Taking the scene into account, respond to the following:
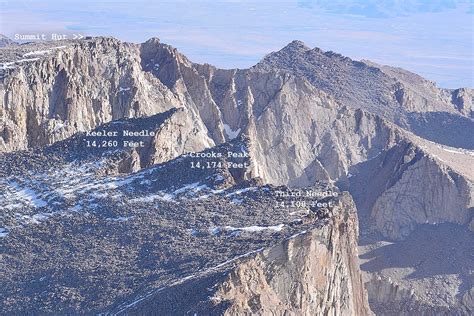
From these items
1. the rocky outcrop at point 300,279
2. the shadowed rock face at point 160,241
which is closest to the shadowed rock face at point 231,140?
the rocky outcrop at point 300,279

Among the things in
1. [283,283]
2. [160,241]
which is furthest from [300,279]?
[160,241]

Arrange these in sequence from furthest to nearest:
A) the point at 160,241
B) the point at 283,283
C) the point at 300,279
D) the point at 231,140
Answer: the point at 231,140 → the point at 160,241 → the point at 300,279 → the point at 283,283

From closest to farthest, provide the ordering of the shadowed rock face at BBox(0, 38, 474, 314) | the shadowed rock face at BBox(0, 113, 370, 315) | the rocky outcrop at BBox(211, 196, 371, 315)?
the rocky outcrop at BBox(211, 196, 371, 315) < the shadowed rock face at BBox(0, 113, 370, 315) < the shadowed rock face at BBox(0, 38, 474, 314)

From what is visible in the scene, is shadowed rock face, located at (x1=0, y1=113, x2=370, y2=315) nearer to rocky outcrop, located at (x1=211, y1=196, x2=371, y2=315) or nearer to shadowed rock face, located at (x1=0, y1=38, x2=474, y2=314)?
rocky outcrop, located at (x1=211, y1=196, x2=371, y2=315)

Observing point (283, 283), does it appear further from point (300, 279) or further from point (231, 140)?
point (231, 140)

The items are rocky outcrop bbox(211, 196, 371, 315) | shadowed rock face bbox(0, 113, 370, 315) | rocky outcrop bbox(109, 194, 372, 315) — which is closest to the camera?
rocky outcrop bbox(109, 194, 372, 315)

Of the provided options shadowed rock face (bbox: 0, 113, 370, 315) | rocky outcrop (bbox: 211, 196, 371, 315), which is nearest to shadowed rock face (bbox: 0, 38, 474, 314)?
rocky outcrop (bbox: 211, 196, 371, 315)

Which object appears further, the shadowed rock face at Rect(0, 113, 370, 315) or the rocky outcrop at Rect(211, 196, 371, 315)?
the shadowed rock face at Rect(0, 113, 370, 315)

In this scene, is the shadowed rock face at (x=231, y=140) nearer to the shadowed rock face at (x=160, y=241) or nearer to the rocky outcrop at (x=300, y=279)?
the rocky outcrop at (x=300, y=279)
